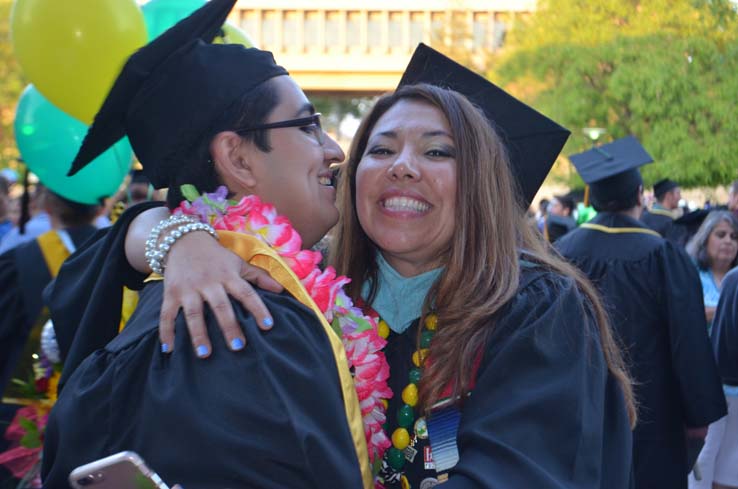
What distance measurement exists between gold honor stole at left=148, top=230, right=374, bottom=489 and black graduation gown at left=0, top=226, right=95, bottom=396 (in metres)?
2.05

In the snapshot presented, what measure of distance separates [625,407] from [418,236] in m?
0.73

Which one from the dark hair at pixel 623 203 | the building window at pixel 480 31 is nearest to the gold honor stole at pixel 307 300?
the dark hair at pixel 623 203

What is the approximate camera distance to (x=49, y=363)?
3.49 metres

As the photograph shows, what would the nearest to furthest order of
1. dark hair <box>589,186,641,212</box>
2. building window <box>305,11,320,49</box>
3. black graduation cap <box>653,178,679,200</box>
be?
dark hair <box>589,186,641,212</box> → black graduation cap <box>653,178,679,200</box> → building window <box>305,11,320,49</box>

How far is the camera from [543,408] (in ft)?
5.93

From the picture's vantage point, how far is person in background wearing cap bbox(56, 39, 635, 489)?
1.80 m

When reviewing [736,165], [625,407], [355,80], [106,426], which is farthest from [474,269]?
[355,80]

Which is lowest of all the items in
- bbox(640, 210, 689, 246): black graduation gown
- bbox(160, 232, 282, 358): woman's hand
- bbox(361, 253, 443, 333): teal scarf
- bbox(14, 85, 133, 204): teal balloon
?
bbox(640, 210, 689, 246): black graduation gown

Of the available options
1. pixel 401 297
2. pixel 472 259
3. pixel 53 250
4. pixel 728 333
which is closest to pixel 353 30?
pixel 728 333

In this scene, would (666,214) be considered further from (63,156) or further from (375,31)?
(375,31)

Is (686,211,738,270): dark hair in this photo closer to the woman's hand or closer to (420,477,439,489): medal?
(420,477,439,489): medal

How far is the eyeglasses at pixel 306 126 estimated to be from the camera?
2.05 metres

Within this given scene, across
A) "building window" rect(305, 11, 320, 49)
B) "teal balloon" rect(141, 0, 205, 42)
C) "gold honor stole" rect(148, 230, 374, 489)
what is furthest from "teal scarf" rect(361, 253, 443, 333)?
"building window" rect(305, 11, 320, 49)

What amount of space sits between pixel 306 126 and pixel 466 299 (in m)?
0.63
